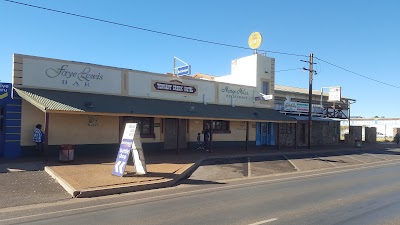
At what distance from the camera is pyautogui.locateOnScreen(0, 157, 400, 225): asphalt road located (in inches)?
288

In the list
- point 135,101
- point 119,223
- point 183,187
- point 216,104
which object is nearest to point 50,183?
point 183,187

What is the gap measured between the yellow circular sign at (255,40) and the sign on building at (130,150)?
17.4 meters

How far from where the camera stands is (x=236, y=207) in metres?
8.57

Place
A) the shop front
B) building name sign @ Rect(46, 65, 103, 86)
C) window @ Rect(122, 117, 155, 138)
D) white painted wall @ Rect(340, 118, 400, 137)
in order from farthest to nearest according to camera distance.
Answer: white painted wall @ Rect(340, 118, 400, 137)
window @ Rect(122, 117, 155, 138)
building name sign @ Rect(46, 65, 103, 86)
the shop front

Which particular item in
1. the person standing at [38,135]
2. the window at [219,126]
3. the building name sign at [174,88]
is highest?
the building name sign at [174,88]

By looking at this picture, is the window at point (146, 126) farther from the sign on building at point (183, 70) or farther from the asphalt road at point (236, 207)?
the asphalt road at point (236, 207)

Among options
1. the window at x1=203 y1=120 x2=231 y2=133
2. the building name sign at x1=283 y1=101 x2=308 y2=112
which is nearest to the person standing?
the window at x1=203 y1=120 x2=231 y2=133

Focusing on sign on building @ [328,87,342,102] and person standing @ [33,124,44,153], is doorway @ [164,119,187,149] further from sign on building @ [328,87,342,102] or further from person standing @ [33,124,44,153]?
sign on building @ [328,87,342,102]

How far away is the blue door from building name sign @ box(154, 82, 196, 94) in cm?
756

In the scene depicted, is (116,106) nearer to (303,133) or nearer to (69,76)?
(69,76)

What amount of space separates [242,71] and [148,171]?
54.4ft

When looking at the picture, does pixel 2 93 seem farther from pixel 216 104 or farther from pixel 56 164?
pixel 216 104

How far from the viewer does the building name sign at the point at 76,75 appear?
17.4 meters

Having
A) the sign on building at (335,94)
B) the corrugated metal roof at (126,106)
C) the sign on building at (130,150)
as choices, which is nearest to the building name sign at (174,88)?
the corrugated metal roof at (126,106)
